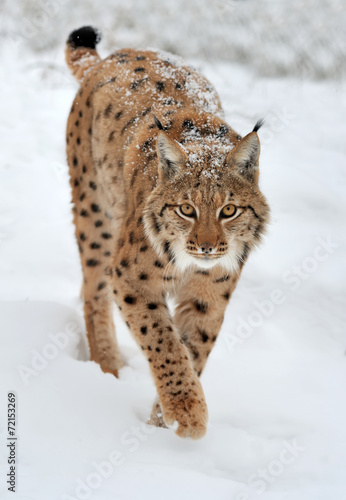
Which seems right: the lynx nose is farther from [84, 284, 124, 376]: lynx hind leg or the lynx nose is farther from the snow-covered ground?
[84, 284, 124, 376]: lynx hind leg

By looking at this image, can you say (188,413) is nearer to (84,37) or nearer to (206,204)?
(206,204)

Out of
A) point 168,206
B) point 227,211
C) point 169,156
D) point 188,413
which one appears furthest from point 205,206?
point 188,413

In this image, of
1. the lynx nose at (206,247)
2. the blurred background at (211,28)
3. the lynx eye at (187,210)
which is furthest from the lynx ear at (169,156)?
the blurred background at (211,28)

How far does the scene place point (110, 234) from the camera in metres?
4.69

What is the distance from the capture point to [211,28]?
9234 mm

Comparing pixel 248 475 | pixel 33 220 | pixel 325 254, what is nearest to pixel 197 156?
pixel 248 475

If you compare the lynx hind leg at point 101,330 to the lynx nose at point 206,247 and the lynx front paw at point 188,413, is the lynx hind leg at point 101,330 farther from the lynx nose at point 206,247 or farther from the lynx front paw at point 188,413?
the lynx nose at point 206,247

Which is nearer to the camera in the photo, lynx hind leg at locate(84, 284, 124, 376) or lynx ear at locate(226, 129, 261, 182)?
lynx ear at locate(226, 129, 261, 182)

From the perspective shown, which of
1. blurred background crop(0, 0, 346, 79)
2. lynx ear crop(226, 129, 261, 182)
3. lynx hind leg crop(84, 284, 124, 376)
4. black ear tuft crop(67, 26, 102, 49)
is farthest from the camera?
blurred background crop(0, 0, 346, 79)

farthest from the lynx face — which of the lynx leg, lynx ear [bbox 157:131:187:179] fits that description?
the lynx leg

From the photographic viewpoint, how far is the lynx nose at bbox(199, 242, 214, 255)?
2.92 meters

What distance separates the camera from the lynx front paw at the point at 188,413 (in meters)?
3.04

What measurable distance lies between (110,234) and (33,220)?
5.88 ft

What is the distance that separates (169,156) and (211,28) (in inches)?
267
